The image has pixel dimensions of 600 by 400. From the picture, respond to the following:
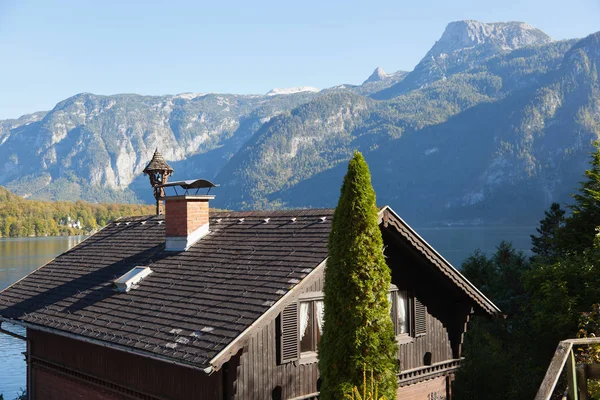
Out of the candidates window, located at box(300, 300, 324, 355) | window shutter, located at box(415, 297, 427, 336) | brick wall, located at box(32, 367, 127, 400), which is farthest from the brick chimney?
window shutter, located at box(415, 297, 427, 336)

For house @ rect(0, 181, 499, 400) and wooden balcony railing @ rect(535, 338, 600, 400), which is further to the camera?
house @ rect(0, 181, 499, 400)

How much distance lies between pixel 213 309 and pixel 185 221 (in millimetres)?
3860

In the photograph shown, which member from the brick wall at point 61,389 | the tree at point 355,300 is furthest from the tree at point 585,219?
the brick wall at point 61,389

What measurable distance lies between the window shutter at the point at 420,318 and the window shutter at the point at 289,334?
3769 mm

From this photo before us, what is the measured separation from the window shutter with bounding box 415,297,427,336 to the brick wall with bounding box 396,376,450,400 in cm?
120

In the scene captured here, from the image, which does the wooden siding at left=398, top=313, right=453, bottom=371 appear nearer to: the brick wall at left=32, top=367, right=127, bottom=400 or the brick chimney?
the brick chimney

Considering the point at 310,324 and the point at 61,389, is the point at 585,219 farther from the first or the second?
the point at 61,389

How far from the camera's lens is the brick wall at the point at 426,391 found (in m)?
15.1

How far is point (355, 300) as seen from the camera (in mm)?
11023

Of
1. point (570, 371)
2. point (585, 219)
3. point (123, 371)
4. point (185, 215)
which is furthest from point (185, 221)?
point (585, 219)

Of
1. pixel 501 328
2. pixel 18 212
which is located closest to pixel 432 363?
pixel 501 328

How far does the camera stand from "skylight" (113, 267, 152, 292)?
49.5ft

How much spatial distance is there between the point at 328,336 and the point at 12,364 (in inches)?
1383

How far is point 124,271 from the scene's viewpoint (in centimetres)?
1638
